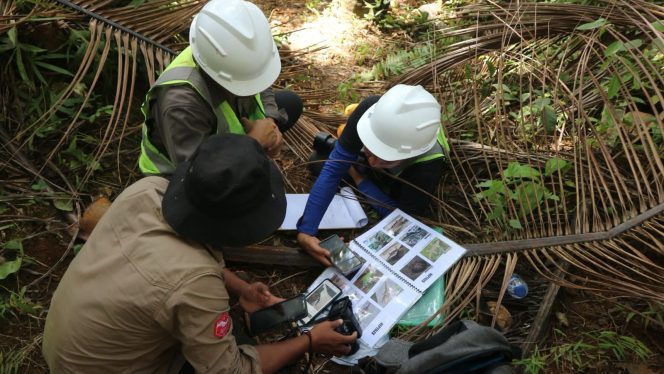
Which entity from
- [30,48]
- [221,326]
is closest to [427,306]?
[221,326]

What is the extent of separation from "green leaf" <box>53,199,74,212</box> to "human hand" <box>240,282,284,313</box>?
1120 mm

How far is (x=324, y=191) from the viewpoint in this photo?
2213 mm

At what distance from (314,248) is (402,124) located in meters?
0.73

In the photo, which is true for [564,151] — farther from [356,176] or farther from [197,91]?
[197,91]

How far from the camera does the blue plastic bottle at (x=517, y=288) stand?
1971mm

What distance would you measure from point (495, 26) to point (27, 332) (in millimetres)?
2955

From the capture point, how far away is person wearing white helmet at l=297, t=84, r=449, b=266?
6.49 feet

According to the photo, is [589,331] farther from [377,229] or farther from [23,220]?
[23,220]

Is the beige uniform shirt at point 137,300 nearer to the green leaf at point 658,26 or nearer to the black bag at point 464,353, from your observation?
the black bag at point 464,353

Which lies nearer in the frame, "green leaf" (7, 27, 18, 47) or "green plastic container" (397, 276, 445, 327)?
"green plastic container" (397, 276, 445, 327)

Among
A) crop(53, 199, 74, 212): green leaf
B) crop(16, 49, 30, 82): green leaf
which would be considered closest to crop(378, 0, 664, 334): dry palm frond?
crop(53, 199, 74, 212): green leaf

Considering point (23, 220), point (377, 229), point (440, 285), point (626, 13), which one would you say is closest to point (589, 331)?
point (440, 285)

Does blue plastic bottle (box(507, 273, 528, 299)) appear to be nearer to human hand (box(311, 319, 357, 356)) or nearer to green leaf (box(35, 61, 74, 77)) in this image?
human hand (box(311, 319, 357, 356))

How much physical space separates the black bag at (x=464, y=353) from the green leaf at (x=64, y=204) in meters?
1.88
